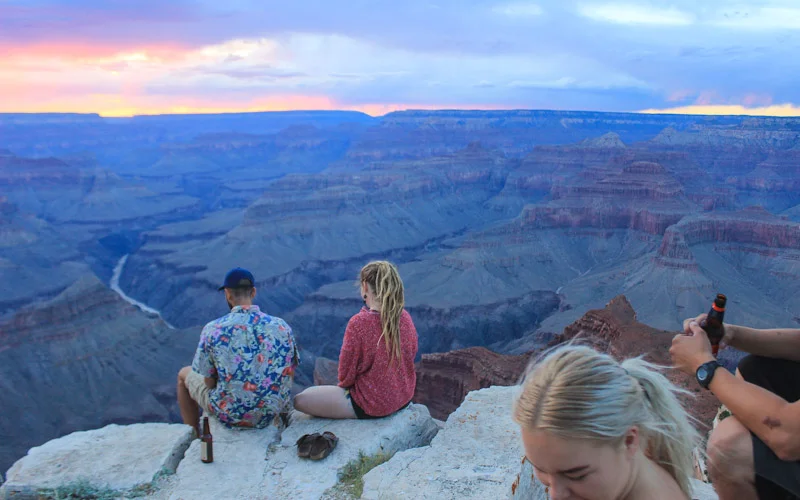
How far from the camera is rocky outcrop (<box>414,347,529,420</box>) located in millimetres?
20244

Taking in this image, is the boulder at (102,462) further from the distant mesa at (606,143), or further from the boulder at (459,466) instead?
the distant mesa at (606,143)

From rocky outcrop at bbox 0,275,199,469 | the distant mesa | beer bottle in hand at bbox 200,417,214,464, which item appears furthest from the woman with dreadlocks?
the distant mesa

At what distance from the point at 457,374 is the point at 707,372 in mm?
18914

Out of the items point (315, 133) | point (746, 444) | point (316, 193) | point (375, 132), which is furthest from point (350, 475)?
point (315, 133)

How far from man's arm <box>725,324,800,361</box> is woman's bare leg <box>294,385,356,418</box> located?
13.5 feet

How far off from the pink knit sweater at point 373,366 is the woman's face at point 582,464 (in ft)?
12.1

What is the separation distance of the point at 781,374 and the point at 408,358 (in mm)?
3812

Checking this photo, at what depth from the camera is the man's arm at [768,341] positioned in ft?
12.3

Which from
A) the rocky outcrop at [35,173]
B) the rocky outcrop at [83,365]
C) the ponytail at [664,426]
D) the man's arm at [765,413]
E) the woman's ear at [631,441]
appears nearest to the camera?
the woman's ear at [631,441]

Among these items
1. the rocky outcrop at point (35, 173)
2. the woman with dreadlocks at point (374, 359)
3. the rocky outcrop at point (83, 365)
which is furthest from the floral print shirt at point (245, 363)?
the rocky outcrop at point (35, 173)

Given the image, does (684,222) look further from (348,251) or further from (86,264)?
(86,264)

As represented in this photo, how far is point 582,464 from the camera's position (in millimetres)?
2506

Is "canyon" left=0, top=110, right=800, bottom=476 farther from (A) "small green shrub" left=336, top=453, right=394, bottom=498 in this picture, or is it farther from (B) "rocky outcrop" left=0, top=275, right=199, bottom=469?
(A) "small green shrub" left=336, top=453, right=394, bottom=498

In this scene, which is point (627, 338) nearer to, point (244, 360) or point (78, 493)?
point (244, 360)
